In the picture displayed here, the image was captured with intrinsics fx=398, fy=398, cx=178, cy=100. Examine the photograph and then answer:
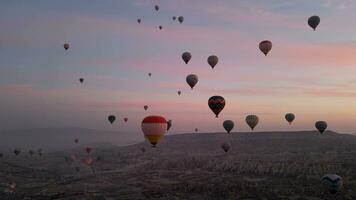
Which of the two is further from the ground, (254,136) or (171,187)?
(254,136)

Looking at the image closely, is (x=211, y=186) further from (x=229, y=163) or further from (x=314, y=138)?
(x=314, y=138)

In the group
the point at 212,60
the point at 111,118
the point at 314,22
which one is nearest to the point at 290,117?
the point at 212,60

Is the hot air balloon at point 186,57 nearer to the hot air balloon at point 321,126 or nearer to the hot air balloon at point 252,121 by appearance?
the hot air balloon at point 252,121

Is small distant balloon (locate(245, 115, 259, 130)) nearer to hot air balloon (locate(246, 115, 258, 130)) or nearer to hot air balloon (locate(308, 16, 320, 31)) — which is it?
hot air balloon (locate(246, 115, 258, 130))

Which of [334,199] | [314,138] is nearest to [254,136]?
[314,138]

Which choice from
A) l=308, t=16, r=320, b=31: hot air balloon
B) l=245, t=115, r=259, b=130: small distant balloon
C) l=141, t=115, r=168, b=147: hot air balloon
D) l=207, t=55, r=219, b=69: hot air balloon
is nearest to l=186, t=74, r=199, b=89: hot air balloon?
l=207, t=55, r=219, b=69: hot air balloon
